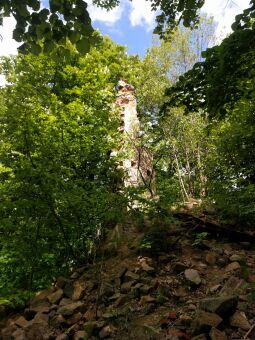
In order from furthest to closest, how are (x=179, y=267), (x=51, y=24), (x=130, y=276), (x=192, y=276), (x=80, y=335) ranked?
(x=130, y=276)
(x=179, y=267)
(x=192, y=276)
(x=80, y=335)
(x=51, y=24)

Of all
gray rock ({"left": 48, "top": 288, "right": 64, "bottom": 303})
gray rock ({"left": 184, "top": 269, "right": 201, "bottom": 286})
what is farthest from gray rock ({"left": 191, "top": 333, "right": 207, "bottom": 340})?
gray rock ({"left": 48, "top": 288, "right": 64, "bottom": 303})

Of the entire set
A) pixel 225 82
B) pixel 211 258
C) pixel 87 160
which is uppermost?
pixel 87 160

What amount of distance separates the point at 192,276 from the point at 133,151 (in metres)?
6.98

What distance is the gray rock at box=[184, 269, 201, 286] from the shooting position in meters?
6.43

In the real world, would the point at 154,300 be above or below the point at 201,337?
above

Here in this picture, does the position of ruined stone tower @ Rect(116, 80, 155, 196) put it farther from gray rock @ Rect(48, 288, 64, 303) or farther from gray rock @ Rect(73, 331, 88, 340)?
gray rock @ Rect(73, 331, 88, 340)

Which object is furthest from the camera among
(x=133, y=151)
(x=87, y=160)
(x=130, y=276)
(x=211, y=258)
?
(x=133, y=151)

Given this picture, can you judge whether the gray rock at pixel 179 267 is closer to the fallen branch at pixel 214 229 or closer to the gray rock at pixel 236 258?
the gray rock at pixel 236 258

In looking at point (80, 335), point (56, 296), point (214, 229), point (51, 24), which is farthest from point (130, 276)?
point (51, 24)

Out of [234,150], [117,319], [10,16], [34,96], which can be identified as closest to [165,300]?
[117,319]

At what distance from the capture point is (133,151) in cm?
1289

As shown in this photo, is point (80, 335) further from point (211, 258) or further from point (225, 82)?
point (225, 82)

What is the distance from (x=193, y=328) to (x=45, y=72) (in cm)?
1484

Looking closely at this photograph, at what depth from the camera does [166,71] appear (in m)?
18.4
